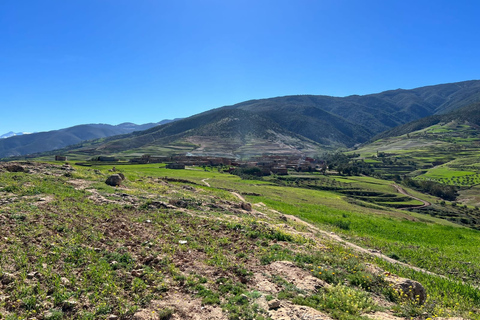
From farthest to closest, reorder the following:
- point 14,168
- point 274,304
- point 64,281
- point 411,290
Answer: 1. point 14,168
2. point 411,290
3. point 64,281
4. point 274,304

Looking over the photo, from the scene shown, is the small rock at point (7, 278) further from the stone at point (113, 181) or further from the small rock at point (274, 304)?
the stone at point (113, 181)

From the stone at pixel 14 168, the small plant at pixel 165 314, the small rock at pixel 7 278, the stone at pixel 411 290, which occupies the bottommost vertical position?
the stone at pixel 411 290

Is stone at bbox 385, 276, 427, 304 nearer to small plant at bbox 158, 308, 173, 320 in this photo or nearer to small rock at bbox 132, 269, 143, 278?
small plant at bbox 158, 308, 173, 320

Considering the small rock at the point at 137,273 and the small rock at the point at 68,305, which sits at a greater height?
the small rock at the point at 68,305

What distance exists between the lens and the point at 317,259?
39.2 ft

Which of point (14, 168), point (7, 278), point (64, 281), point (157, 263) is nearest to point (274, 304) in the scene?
point (157, 263)

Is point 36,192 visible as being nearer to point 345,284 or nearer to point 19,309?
point 19,309

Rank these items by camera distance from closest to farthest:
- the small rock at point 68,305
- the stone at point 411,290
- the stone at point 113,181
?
the small rock at point 68,305 → the stone at point 411,290 → the stone at point 113,181

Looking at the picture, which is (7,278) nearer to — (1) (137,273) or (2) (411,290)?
(1) (137,273)

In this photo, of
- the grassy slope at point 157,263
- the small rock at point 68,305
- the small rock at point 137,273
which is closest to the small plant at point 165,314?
the grassy slope at point 157,263

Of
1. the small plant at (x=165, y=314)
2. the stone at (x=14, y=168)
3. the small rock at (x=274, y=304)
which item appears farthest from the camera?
the stone at (x=14, y=168)

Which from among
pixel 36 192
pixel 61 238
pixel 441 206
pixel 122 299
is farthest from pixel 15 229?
pixel 441 206

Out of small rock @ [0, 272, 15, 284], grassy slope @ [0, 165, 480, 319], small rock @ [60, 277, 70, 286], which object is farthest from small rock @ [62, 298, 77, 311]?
small rock @ [0, 272, 15, 284]

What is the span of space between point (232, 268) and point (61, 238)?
7251mm
